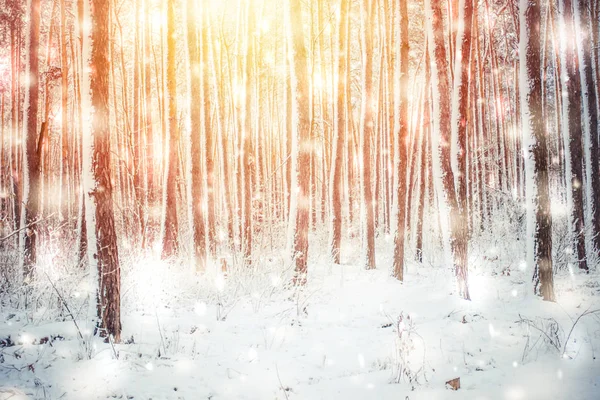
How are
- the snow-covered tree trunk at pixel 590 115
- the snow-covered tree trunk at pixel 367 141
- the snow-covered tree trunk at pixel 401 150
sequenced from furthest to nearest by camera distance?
the snow-covered tree trunk at pixel 367 141
the snow-covered tree trunk at pixel 590 115
the snow-covered tree trunk at pixel 401 150

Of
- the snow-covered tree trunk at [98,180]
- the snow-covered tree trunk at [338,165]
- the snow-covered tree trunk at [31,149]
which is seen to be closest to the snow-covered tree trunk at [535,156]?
the snow-covered tree trunk at [338,165]

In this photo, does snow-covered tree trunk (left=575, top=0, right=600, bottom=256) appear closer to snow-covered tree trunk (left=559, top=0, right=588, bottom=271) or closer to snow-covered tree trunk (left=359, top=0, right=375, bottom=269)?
snow-covered tree trunk (left=559, top=0, right=588, bottom=271)

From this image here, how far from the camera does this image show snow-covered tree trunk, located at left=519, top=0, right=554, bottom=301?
18.2 feet

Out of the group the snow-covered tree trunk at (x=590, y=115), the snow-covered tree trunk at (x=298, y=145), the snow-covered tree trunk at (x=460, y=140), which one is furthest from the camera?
the snow-covered tree trunk at (x=590, y=115)

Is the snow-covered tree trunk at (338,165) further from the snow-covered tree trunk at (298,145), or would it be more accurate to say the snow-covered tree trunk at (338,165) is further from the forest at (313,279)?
the snow-covered tree trunk at (298,145)

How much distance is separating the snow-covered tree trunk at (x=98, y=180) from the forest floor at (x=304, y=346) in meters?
0.51

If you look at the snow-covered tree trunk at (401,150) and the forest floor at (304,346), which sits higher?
the snow-covered tree trunk at (401,150)

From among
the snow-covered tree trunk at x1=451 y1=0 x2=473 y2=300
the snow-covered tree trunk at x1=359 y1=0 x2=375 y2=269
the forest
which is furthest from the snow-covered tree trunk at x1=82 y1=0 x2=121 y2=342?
the snow-covered tree trunk at x1=359 y1=0 x2=375 y2=269

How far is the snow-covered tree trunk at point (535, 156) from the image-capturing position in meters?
5.54

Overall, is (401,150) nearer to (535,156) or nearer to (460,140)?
(460,140)

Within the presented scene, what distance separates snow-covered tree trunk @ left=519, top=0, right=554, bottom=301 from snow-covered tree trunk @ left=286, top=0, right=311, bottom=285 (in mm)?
3628

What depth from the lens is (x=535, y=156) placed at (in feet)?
18.4

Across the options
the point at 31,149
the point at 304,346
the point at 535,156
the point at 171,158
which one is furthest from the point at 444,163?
the point at 31,149

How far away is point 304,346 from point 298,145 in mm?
3724
